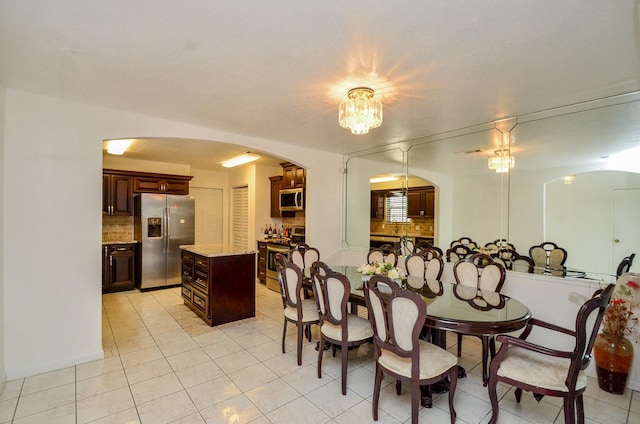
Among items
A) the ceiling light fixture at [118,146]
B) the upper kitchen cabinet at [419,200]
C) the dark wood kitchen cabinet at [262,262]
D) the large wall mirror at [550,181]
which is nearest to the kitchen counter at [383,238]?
the upper kitchen cabinet at [419,200]

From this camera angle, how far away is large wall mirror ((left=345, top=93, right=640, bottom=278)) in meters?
2.87

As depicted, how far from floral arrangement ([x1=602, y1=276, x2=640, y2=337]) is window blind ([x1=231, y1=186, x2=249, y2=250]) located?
610 cm

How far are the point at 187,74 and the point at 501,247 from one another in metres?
3.82

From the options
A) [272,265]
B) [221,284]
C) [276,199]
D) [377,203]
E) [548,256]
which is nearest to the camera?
[548,256]

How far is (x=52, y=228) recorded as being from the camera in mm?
2795

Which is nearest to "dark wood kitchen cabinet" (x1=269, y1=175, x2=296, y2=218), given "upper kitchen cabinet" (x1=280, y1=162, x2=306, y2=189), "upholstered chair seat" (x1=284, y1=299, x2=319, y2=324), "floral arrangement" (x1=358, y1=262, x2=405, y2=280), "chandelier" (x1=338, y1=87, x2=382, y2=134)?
"upper kitchen cabinet" (x1=280, y1=162, x2=306, y2=189)

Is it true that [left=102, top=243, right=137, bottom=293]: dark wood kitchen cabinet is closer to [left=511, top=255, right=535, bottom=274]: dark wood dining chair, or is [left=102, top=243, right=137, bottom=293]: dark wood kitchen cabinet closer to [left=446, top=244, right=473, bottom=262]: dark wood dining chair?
[left=446, top=244, right=473, bottom=262]: dark wood dining chair

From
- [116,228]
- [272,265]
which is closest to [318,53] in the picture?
[272,265]

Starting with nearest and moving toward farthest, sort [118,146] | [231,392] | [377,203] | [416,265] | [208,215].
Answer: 1. [231,392]
2. [416,265]
3. [118,146]
4. [377,203]
5. [208,215]

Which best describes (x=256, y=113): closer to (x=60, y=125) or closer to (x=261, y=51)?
(x=261, y=51)

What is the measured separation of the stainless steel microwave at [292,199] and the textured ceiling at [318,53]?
105 inches

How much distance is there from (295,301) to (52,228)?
2.42 m

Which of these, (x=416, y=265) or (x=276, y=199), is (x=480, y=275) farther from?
(x=276, y=199)

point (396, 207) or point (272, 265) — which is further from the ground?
point (396, 207)
